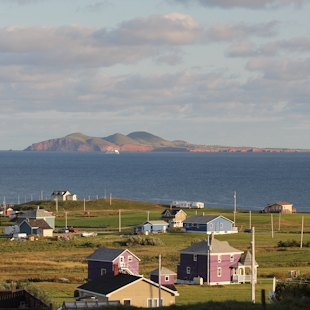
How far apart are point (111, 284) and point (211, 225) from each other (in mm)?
49361

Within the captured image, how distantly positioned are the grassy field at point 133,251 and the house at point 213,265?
1.67 metres

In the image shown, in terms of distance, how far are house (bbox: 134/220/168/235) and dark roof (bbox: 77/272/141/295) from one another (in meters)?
46.0

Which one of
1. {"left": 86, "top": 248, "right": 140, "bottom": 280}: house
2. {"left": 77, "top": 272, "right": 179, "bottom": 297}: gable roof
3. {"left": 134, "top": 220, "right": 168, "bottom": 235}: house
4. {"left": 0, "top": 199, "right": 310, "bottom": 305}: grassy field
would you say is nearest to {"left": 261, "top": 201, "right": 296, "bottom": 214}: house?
{"left": 0, "top": 199, "right": 310, "bottom": 305}: grassy field

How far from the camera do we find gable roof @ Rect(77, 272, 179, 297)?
35938mm

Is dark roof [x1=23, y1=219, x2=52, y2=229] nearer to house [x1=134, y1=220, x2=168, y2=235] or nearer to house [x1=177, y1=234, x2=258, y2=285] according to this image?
house [x1=134, y1=220, x2=168, y2=235]

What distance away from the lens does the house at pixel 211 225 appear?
281ft

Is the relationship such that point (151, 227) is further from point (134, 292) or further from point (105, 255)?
point (134, 292)

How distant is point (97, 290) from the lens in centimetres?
3675

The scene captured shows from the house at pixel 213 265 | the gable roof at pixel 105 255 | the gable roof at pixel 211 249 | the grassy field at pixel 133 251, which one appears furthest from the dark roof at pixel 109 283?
the gable roof at pixel 211 249

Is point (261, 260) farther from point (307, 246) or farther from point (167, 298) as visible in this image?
point (167, 298)

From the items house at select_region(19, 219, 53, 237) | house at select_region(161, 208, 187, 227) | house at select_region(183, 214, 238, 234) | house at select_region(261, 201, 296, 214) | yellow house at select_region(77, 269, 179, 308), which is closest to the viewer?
yellow house at select_region(77, 269, 179, 308)

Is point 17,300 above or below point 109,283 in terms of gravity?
above

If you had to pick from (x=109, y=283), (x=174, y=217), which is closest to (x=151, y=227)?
(x=174, y=217)

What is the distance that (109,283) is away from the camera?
37.2 metres
